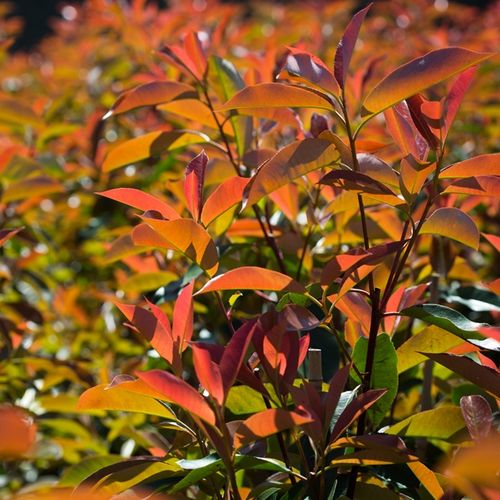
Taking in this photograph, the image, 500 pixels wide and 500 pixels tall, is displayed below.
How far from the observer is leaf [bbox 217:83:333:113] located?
110 centimetres

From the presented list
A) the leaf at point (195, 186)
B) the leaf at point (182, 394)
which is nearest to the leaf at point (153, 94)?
the leaf at point (195, 186)

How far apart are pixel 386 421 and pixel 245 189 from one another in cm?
56

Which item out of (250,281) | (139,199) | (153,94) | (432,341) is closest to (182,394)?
(250,281)

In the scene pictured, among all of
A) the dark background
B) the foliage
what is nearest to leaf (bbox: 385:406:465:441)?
the foliage

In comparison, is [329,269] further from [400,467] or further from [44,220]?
[44,220]

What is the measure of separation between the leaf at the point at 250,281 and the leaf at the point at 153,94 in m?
0.52

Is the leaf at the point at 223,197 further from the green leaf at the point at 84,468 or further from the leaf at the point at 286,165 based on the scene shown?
the green leaf at the point at 84,468

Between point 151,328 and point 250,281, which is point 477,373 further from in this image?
point 151,328

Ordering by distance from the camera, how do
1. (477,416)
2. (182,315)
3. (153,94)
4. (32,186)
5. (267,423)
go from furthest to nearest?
(32,186) < (153,94) < (182,315) < (477,416) < (267,423)

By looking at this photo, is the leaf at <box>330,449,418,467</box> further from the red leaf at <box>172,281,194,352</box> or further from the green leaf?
the green leaf

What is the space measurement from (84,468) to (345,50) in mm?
748

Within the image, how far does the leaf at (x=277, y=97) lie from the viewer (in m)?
1.10

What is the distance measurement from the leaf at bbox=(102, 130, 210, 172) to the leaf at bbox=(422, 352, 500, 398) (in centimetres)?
66

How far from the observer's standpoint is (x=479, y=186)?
112 centimetres
